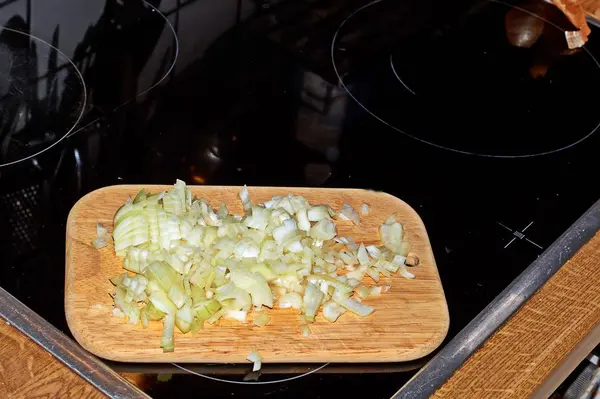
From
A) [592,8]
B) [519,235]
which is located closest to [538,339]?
[519,235]

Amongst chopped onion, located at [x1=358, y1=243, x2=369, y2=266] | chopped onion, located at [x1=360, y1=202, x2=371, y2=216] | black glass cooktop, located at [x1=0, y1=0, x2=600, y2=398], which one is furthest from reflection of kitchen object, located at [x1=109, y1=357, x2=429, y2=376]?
chopped onion, located at [x1=360, y1=202, x2=371, y2=216]

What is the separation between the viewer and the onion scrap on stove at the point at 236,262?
1070 mm

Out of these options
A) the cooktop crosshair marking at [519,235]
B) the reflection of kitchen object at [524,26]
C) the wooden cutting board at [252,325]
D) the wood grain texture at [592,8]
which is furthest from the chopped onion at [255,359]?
the wood grain texture at [592,8]

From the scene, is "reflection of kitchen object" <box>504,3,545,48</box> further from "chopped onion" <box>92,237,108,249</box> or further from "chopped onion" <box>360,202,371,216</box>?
"chopped onion" <box>92,237,108,249</box>

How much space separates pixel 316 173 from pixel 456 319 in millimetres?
311

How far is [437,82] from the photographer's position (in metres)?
1.53

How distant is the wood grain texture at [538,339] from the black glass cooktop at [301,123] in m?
0.06

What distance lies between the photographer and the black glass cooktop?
1.15m

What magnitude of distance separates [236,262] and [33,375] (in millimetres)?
289

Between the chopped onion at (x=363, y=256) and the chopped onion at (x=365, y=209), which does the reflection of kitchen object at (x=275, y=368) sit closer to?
the chopped onion at (x=363, y=256)

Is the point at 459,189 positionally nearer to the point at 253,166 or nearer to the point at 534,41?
the point at 253,166

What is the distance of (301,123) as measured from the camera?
1.39m

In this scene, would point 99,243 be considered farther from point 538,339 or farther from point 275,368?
point 538,339

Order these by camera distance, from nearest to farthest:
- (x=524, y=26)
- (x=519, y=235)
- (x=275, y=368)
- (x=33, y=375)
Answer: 1. (x=33, y=375)
2. (x=275, y=368)
3. (x=519, y=235)
4. (x=524, y=26)
